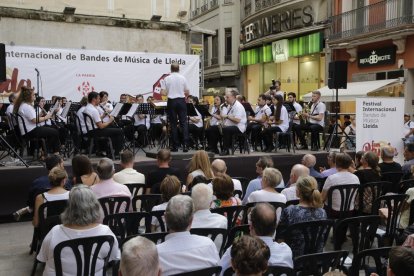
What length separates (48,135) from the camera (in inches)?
365

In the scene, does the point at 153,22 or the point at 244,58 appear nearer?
the point at 153,22

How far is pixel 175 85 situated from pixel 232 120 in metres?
1.84

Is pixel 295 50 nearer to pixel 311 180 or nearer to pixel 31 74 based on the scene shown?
pixel 31 74

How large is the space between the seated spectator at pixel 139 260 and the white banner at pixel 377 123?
8824 millimetres

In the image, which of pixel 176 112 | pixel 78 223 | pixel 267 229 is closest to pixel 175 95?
pixel 176 112

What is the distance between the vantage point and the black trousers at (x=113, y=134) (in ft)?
32.3

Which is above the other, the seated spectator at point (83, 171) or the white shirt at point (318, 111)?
the white shirt at point (318, 111)

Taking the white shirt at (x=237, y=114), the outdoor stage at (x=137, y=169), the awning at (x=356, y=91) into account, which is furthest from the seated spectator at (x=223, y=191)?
the awning at (x=356, y=91)

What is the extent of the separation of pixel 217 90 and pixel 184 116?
24927 mm

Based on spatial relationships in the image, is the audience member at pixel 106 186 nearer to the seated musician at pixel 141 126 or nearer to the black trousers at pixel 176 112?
the black trousers at pixel 176 112

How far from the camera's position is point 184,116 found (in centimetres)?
1021

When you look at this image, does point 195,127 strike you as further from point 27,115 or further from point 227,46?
point 227,46

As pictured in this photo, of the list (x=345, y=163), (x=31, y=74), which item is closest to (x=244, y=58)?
(x=31, y=74)

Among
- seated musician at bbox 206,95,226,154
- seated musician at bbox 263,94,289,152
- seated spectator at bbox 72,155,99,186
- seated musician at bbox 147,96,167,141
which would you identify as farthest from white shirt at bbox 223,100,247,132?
seated spectator at bbox 72,155,99,186
